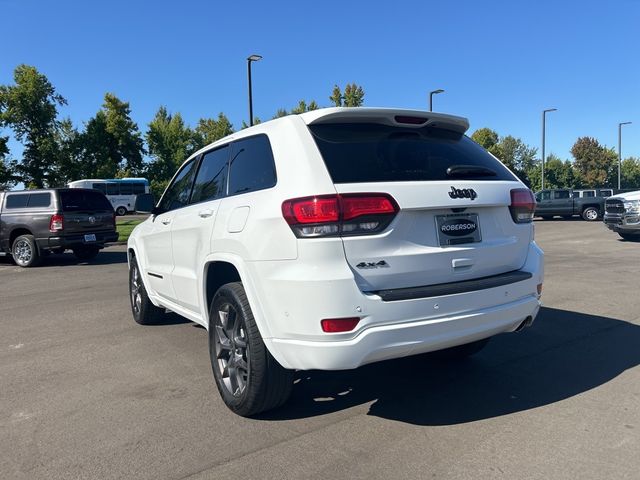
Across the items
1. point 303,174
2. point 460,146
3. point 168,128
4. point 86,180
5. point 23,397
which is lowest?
point 23,397

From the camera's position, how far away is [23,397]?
3936 millimetres

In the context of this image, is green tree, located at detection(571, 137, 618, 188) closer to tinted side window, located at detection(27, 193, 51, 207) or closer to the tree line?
the tree line

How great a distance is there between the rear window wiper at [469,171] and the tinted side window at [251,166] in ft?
3.77

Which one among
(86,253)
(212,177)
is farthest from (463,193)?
(86,253)

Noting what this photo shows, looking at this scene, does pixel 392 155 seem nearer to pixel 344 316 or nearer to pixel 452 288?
pixel 452 288

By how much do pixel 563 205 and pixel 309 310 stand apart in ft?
92.5

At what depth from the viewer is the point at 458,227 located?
319 centimetres

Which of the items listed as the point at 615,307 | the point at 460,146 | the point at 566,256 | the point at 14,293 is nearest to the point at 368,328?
the point at 460,146

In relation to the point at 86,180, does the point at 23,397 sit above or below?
below

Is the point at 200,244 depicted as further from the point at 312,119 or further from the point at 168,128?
the point at 168,128

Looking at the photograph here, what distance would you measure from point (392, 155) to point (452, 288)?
0.91 meters

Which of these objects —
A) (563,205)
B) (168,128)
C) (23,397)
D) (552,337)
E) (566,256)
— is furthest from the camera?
(168,128)

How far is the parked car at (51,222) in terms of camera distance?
12391 mm

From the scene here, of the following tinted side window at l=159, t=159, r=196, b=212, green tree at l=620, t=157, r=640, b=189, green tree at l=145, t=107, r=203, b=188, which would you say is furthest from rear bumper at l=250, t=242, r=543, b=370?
green tree at l=620, t=157, r=640, b=189
